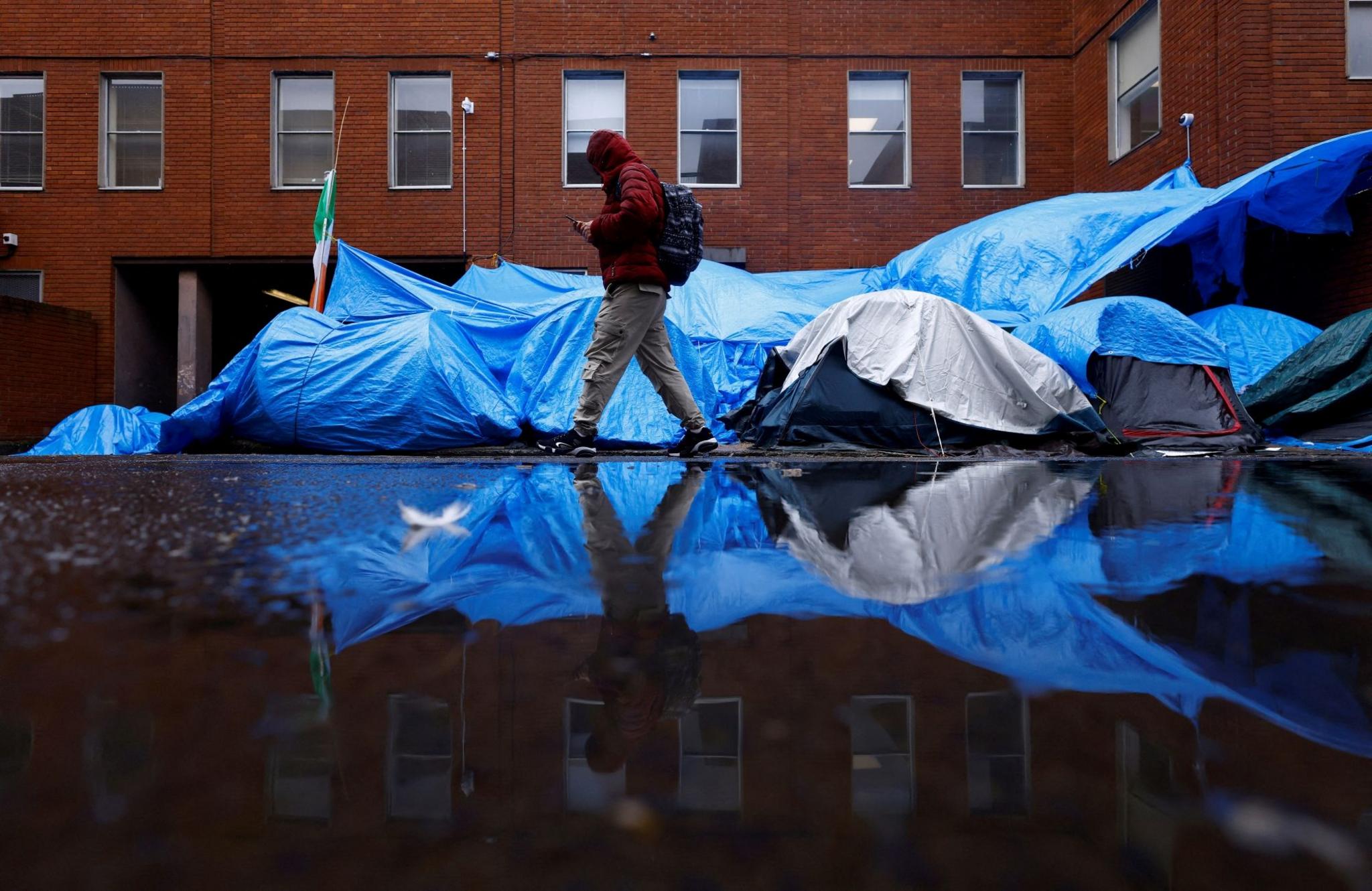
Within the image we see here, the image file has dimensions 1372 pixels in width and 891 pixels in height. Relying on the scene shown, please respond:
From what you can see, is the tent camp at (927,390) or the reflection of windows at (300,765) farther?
the tent camp at (927,390)

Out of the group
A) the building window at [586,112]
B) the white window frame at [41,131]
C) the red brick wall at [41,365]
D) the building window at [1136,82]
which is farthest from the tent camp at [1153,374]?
the white window frame at [41,131]

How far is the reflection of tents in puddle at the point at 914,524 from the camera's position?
5.12ft

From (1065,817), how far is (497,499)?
7.37 ft

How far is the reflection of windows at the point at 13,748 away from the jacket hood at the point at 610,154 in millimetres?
4939

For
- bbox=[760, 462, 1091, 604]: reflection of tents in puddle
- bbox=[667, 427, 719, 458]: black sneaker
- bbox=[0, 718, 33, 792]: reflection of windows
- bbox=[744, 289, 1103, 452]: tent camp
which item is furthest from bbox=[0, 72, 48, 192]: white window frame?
bbox=[0, 718, 33, 792]: reflection of windows

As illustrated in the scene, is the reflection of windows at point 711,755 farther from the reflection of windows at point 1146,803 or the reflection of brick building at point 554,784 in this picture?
the reflection of windows at point 1146,803

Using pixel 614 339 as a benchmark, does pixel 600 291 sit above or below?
above

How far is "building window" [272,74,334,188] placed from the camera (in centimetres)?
1270

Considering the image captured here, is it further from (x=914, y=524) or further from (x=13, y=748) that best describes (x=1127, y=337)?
(x=13, y=748)

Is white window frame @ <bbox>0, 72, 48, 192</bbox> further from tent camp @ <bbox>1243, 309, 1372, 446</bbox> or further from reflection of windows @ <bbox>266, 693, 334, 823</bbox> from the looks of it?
reflection of windows @ <bbox>266, 693, 334, 823</bbox>

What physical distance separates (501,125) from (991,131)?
267 inches

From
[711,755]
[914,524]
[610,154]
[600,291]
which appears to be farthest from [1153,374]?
[711,755]

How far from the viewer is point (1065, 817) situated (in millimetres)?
648

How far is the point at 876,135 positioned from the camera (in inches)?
496
